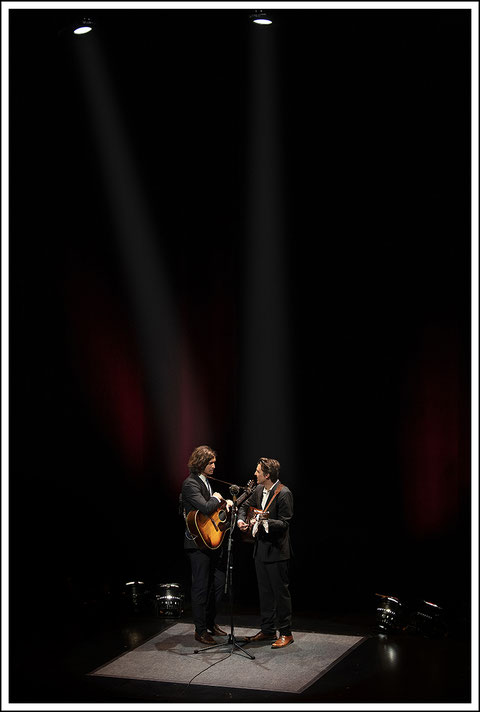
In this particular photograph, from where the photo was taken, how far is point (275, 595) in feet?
25.5

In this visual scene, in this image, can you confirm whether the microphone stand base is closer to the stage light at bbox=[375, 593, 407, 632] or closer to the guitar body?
the guitar body

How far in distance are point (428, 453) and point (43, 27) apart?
174 inches

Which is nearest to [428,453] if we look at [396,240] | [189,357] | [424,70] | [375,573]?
[375,573]

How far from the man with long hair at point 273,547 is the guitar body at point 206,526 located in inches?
6.1

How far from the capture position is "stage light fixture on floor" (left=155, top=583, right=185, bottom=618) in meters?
8.73

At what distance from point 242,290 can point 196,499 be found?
218cm

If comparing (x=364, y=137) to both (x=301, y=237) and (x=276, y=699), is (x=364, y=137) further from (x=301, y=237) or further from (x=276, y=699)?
(x=276, y=699)

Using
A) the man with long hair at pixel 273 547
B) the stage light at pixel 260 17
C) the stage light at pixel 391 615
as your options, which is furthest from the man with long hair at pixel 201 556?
the stage light at pixel 260 17

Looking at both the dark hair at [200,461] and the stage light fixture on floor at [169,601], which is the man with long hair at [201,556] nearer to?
the dark hair at [200,461]

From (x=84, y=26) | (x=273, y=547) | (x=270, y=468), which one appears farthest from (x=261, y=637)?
(x=84, y=26)

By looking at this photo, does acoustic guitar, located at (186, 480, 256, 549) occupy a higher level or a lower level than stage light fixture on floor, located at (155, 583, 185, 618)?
higher

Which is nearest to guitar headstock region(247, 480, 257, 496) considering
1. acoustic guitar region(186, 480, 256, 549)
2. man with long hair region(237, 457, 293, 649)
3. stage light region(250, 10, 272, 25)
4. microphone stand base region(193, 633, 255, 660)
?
acoustic guitar region(186, 480, 256, 549)

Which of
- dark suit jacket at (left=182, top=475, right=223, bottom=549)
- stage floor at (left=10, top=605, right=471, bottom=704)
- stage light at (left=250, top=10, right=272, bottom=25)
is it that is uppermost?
stage light at (left=250, top=10, right=272, bottom=25)

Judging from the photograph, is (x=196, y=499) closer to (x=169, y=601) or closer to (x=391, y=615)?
(x=169, y=601)
